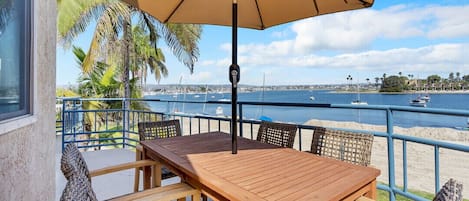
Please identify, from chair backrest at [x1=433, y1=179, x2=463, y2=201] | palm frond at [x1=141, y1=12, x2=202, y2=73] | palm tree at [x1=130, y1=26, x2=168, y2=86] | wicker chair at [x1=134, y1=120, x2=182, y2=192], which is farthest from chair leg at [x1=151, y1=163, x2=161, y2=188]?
palm tree at [x1=130, y1=26, x2=168, y2=86]

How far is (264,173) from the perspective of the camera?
1.44 m

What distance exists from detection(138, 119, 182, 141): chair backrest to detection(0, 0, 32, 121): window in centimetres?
110

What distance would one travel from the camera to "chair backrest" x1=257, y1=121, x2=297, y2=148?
2.41 metres

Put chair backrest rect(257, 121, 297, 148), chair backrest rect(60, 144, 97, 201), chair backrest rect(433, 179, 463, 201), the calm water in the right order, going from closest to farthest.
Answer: chair backrest rect(433, 179, 463, 201) < chair backrest rect(60, 144, 97, 201) < chair backrest rect(257, 121, 297, 148) < the calm water

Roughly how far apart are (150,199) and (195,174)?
0.83 ft

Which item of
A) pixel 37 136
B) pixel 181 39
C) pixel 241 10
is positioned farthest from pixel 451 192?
pixel 181 39

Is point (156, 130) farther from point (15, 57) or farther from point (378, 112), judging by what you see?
point (378, 112)

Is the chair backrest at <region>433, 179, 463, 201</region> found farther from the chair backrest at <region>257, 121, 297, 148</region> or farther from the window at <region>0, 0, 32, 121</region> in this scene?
the window at <region>0, 0, 32, 121</region>

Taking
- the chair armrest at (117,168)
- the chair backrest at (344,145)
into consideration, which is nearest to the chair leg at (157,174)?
the chair armrest at (117,168)

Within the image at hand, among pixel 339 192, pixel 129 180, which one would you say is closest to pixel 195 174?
pixel 339 192

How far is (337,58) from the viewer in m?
30.7

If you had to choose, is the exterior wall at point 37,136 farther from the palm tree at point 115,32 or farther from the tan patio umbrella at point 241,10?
the palm tree at point 115,32

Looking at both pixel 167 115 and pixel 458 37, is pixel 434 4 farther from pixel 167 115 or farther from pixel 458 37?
pixel 167 115

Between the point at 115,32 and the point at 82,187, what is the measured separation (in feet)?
25.9
